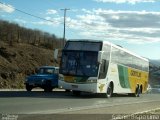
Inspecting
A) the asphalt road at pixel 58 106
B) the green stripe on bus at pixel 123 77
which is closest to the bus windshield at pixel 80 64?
the asphalt road at pixel 58 106

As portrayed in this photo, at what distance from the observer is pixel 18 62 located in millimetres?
63219

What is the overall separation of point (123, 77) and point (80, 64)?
647cm

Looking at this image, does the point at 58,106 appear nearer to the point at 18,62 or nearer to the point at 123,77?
the point at 123,77

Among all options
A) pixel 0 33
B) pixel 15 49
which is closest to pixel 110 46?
pixel 15 49

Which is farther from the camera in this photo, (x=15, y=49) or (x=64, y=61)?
(x=15, y=49)

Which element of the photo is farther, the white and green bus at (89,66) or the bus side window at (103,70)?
the bus side window at (103,70)

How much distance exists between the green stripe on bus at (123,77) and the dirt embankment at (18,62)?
16.8 meters

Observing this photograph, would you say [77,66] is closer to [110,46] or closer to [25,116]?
[110,46]

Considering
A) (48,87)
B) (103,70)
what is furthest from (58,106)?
(48,87)

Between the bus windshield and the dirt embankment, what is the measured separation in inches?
789

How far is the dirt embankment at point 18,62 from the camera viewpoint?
52.7 meters

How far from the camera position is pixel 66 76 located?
29812 mm

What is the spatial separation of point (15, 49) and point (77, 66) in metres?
40.8

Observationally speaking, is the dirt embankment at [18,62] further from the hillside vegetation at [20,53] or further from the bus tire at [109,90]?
the bus tire at [109,90]
